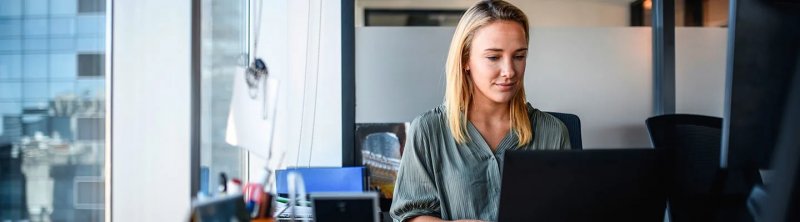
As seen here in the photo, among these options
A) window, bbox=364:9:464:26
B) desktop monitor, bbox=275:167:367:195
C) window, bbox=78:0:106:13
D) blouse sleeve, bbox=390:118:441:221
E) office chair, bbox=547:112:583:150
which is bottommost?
desktop monitor, bbox=275:167:367:195

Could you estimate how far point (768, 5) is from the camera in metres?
0.93

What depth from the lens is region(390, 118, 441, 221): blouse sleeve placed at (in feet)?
5.01

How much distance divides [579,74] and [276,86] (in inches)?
76.4

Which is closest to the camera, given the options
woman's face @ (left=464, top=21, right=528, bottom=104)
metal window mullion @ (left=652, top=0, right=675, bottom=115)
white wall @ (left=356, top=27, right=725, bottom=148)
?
woman's face @ (left=464, top=21, right=528, bottom=104)

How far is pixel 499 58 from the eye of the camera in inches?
61.9

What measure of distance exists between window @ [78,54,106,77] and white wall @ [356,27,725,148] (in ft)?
5.45

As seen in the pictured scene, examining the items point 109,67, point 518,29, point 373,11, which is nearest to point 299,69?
point 373,11

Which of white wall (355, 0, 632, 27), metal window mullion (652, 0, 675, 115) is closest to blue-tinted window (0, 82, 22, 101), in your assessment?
white wall (355, 0, 632, 27)

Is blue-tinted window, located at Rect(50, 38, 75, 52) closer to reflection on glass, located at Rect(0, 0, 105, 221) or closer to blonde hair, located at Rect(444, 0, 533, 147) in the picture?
reflection on glass, located at Rect(0, 0, 105, 221)

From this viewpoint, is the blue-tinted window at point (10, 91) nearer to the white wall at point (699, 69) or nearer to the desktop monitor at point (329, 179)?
the desktop monitor at point (329, 179)

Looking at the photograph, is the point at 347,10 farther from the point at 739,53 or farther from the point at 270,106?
the point at 739,53

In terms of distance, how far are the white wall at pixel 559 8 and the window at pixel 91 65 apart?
5.77ft

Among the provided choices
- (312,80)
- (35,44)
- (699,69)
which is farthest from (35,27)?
(699,69)

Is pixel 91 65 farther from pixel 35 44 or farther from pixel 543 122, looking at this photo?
pixel 543 122
